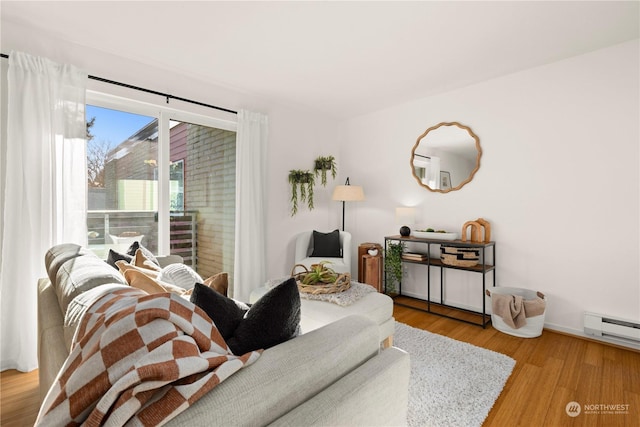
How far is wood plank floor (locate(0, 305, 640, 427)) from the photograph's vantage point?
179 centimetres

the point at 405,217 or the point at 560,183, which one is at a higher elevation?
the point at 560,183

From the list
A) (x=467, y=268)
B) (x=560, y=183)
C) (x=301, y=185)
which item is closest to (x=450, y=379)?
(x=467, y=268)

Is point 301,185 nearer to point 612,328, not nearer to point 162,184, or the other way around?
point 162,184

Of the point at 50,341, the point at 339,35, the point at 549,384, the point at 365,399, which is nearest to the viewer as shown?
the point at 365,399

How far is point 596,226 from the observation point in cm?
280

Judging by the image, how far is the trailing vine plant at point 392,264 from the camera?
12.6 ft

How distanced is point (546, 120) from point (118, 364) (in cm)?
373

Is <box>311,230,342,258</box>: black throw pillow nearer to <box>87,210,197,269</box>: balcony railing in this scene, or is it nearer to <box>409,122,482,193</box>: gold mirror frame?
<box>409,122,482,193</box>: gold mirror frame

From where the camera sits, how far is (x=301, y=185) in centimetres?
432

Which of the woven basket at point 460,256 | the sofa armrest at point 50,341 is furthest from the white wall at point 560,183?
the sofa armrest at point 50,341

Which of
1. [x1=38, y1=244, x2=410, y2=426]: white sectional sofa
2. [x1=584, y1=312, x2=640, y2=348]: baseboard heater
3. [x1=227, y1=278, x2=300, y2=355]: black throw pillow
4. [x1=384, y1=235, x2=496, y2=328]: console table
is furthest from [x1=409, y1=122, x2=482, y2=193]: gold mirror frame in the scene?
[x1=227, y1=278, x2=300, y2=355]: black throw pillow

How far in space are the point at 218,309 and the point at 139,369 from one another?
416 mm

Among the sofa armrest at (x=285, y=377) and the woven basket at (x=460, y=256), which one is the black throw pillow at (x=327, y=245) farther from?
the sofa armrest at (x=285, y=377)

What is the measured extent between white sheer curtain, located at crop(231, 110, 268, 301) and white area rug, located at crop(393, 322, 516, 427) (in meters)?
1.79
